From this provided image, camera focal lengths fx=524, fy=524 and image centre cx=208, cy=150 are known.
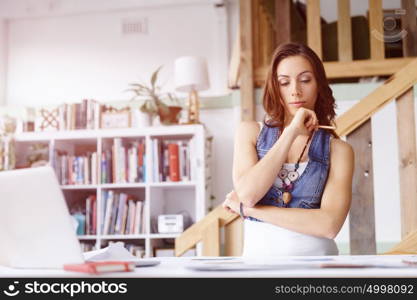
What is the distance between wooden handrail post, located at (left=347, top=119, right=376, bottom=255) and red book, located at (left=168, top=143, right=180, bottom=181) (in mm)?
1714

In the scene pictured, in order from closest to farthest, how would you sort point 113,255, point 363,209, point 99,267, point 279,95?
point 99,267
point 113,255
point 279,95
point 363,209

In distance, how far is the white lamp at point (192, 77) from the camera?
150 inches

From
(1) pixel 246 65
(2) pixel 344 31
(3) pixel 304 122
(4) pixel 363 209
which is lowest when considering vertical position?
(4) pixel 363 209

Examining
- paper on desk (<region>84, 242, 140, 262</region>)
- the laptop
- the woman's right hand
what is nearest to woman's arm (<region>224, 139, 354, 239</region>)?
the woman's right hand

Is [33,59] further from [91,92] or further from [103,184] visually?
[103,184]

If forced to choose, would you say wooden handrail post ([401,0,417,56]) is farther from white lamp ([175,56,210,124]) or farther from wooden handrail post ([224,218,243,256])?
wooden handrail post ([224,218,243,256])

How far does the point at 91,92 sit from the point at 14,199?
12.8ft

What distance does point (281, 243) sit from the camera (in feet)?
4.43

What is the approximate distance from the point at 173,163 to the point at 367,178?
Answer: 70.4 inches

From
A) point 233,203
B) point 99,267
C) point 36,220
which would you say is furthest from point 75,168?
point 99,267

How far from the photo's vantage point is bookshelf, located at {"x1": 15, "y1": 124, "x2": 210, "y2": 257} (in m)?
3.70

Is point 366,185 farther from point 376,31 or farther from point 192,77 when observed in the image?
point 192,77

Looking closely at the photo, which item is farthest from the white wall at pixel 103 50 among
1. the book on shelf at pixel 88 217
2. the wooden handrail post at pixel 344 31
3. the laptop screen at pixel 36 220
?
the laptop screen at pixel 36 220

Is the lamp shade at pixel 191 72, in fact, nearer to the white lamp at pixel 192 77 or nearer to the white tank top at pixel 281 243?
the white lamp at pixel 192 77
